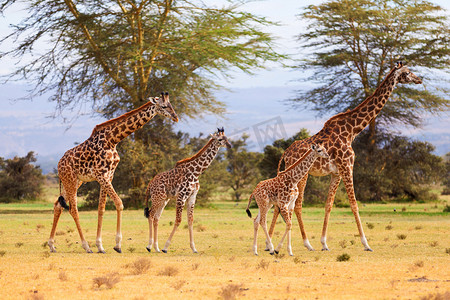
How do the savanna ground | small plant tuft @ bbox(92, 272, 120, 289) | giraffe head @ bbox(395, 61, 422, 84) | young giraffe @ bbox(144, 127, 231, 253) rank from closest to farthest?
the savanna ground
small plant tuft @ bbox(92, 272, 120, 289)
young giraffe @ bbox(144, 127, 231, 253)
giraffe head @ bbox(395, 61, 422, 84)

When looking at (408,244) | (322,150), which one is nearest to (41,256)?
(322,150)

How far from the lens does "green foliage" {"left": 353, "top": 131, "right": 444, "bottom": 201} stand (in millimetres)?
36438

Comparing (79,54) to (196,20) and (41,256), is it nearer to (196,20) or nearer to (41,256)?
(196,20)

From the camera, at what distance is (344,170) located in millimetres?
12570

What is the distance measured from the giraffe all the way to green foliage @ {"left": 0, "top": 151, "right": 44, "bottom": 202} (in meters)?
29.4

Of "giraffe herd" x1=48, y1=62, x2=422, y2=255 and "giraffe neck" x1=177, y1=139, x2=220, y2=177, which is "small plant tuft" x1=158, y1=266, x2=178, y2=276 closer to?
"giraffe herd" x1=48, y1=62, x2=422, y2=255

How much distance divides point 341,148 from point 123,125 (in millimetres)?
4443

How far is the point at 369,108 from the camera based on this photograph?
43.8ft

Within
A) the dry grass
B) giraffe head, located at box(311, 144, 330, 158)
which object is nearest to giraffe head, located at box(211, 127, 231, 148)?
giraffe head, located at box(311, 144, 330, 158)

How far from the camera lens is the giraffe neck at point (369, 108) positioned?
13047 millimetres

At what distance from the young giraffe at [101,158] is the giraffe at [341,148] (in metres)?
3.07

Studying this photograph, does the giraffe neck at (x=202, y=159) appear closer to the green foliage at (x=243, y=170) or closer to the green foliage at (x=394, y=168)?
the green foliage at (x=394, y=168)

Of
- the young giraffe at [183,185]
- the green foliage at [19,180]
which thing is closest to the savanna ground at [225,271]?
the young giraffe at [183,185]

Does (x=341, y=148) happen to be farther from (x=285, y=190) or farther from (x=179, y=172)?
(x=179, y=172)
